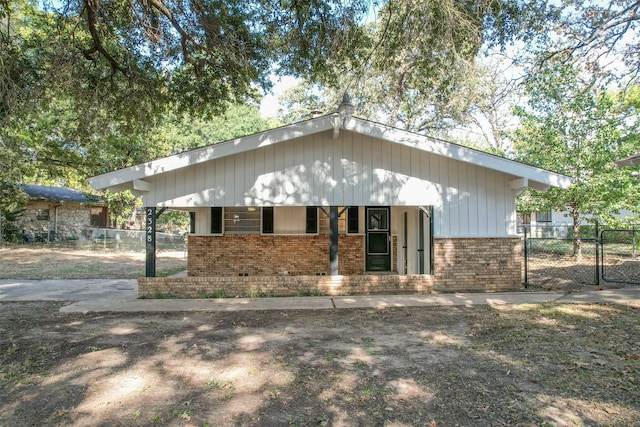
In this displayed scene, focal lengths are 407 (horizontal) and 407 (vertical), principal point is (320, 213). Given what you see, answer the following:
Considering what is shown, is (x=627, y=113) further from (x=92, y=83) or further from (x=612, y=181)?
(x=92, y=83)

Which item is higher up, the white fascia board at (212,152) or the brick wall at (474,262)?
the white fascia board at (212,152)

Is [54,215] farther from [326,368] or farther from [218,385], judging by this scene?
[326,368]

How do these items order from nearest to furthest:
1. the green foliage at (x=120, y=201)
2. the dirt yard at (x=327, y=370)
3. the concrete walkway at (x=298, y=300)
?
the dirt yard at (x=327, y=370) → the concrete walkway at (x=298, y=300) → the green foliage at (x=120, y=201)

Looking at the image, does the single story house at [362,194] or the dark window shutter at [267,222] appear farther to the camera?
the dark window shutter at [267,222]

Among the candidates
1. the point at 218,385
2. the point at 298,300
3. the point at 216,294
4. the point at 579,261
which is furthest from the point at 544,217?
the point at 218,385

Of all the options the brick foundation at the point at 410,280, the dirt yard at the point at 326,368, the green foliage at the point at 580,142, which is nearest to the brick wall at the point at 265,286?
the brick foundation at the point at 410,280

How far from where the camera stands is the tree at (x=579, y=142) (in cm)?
1311

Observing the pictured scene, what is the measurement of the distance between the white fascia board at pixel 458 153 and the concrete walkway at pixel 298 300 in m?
2.37

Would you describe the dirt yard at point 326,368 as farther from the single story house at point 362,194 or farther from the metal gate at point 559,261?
the metal gate at point 559,261

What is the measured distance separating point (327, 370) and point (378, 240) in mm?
7819

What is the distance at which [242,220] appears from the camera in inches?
460

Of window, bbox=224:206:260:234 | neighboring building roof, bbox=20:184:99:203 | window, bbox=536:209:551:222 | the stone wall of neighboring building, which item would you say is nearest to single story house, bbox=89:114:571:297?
window, bbox=224:206:260:234

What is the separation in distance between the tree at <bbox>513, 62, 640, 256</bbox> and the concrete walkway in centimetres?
569

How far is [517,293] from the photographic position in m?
8.61
